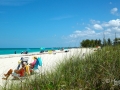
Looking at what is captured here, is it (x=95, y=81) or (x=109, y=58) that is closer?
(x=95, y=81)

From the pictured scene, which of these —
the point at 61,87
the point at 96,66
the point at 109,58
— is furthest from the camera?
the point at 109,58

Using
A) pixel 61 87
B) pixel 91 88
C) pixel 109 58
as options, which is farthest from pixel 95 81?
pixel 109 58

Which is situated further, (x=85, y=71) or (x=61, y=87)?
(x=85, y=71)

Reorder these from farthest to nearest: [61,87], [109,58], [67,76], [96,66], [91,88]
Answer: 1. [109,58]
2. [96,66]
3. [67,76]
4. [91,88]
5. [61,87]

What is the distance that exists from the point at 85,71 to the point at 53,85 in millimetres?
908

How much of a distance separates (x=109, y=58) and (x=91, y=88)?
150cm

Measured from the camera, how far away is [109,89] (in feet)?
10.7

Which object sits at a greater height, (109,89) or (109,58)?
(109,58)

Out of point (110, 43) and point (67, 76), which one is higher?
point (110, 43)

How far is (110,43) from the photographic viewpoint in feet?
19.8

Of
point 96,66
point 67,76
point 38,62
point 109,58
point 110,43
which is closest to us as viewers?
point 67,76

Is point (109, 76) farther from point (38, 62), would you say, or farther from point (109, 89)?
point (38, 62)

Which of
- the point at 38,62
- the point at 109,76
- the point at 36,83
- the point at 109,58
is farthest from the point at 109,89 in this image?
the point at 38,62

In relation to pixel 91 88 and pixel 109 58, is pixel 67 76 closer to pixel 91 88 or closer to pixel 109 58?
pixel 91 88
